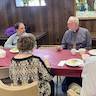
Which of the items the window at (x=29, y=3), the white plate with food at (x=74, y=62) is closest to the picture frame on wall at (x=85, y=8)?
the window at (x=29, y=3)

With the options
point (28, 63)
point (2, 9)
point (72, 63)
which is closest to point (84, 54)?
point (72, 63)

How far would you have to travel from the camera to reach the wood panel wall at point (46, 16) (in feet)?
18.8

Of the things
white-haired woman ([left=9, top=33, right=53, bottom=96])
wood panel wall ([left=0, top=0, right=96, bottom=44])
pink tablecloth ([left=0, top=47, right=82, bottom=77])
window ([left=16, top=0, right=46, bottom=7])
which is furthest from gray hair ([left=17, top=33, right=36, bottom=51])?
window ([left=16, top=0, right=46, bottom=7])

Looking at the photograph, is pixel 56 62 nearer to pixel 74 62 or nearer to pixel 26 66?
pixel 74 62

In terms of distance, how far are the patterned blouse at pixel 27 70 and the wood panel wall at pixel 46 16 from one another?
3258 millimetres

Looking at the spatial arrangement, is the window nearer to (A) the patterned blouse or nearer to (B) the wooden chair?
(A) the patterned blouse

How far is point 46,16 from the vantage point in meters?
5.89

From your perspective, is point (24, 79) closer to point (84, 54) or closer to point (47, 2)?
point (84, 54)

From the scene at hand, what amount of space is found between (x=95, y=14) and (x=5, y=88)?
13.6 ft

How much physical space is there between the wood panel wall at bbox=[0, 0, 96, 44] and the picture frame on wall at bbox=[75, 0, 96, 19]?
27 cm

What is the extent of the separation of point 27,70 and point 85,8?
4.18 m

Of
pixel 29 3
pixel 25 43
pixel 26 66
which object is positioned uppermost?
pixel 29 3

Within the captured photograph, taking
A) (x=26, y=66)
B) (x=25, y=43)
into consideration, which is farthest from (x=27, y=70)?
(x=25, y=43)

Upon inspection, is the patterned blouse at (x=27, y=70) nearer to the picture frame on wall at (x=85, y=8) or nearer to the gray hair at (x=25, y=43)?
the gray hair at (x=25, y=43)
